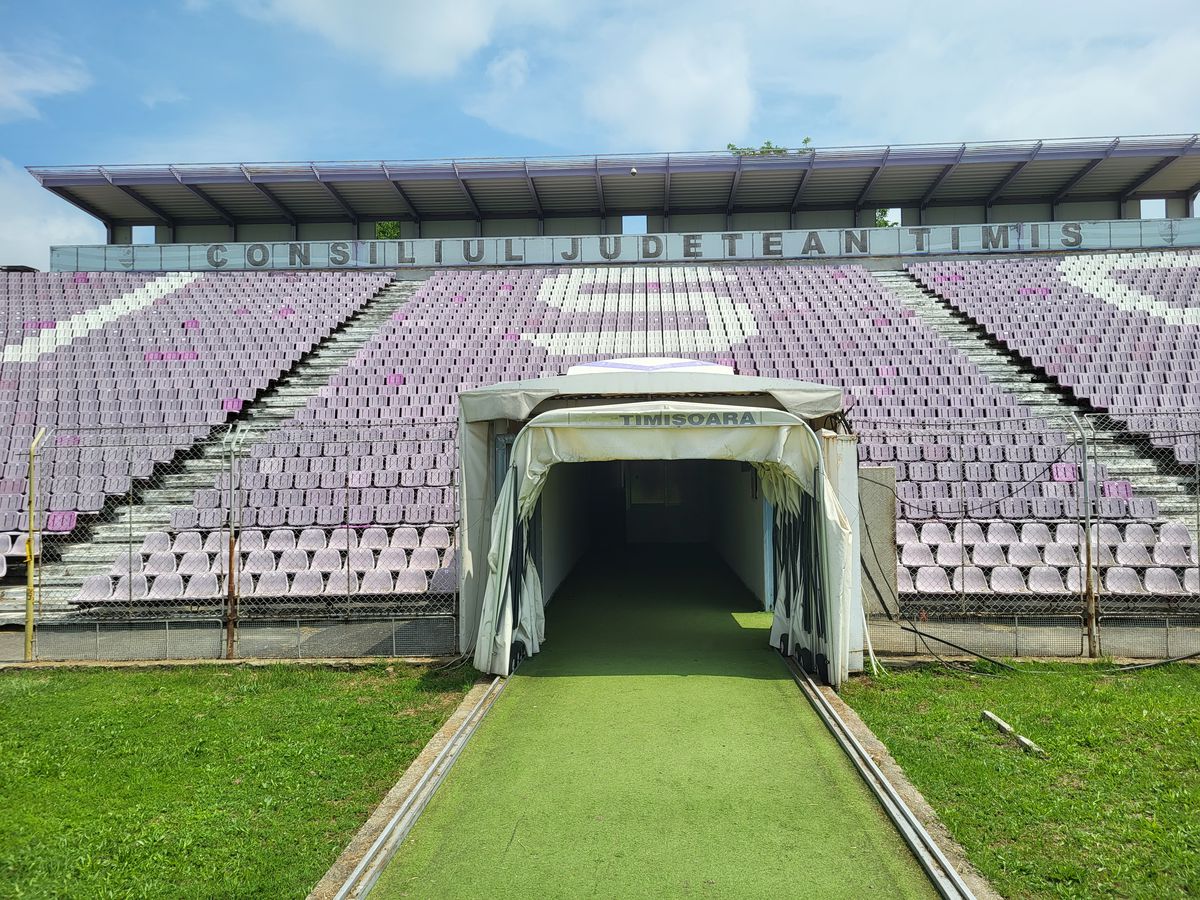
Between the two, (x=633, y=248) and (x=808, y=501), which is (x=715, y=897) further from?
(x=633, y=248)

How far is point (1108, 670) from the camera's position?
23.6ft

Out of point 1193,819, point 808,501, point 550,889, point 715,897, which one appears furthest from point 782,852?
point 808,501

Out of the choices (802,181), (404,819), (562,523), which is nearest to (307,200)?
(802,181)

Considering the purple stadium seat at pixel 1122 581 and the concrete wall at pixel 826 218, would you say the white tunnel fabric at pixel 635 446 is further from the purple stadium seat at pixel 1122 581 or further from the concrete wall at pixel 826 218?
the concrete wall at pixel 826 218

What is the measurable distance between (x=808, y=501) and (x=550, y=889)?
4.62m

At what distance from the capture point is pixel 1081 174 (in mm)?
27766

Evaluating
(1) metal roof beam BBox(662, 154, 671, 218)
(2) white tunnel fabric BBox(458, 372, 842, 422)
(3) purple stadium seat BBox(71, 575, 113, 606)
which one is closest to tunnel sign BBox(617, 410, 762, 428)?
(2) white tunnel fabric BBox(458, 372, 842, 422)

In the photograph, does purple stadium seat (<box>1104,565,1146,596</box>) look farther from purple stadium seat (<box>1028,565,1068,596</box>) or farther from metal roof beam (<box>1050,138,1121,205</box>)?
metal roof beam (<box>1050,138,1121,205</box>)

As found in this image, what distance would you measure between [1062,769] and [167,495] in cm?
1247

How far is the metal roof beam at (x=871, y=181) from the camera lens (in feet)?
88.2

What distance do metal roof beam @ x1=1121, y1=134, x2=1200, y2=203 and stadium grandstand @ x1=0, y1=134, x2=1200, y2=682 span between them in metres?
0.14

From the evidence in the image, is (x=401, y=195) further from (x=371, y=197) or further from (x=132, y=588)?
(x=132, y=588)

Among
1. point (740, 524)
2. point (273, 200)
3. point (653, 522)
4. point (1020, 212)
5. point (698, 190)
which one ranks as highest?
point (698, 190)

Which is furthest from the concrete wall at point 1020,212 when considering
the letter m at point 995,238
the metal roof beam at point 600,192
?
the metal roof beam at point 600,192
